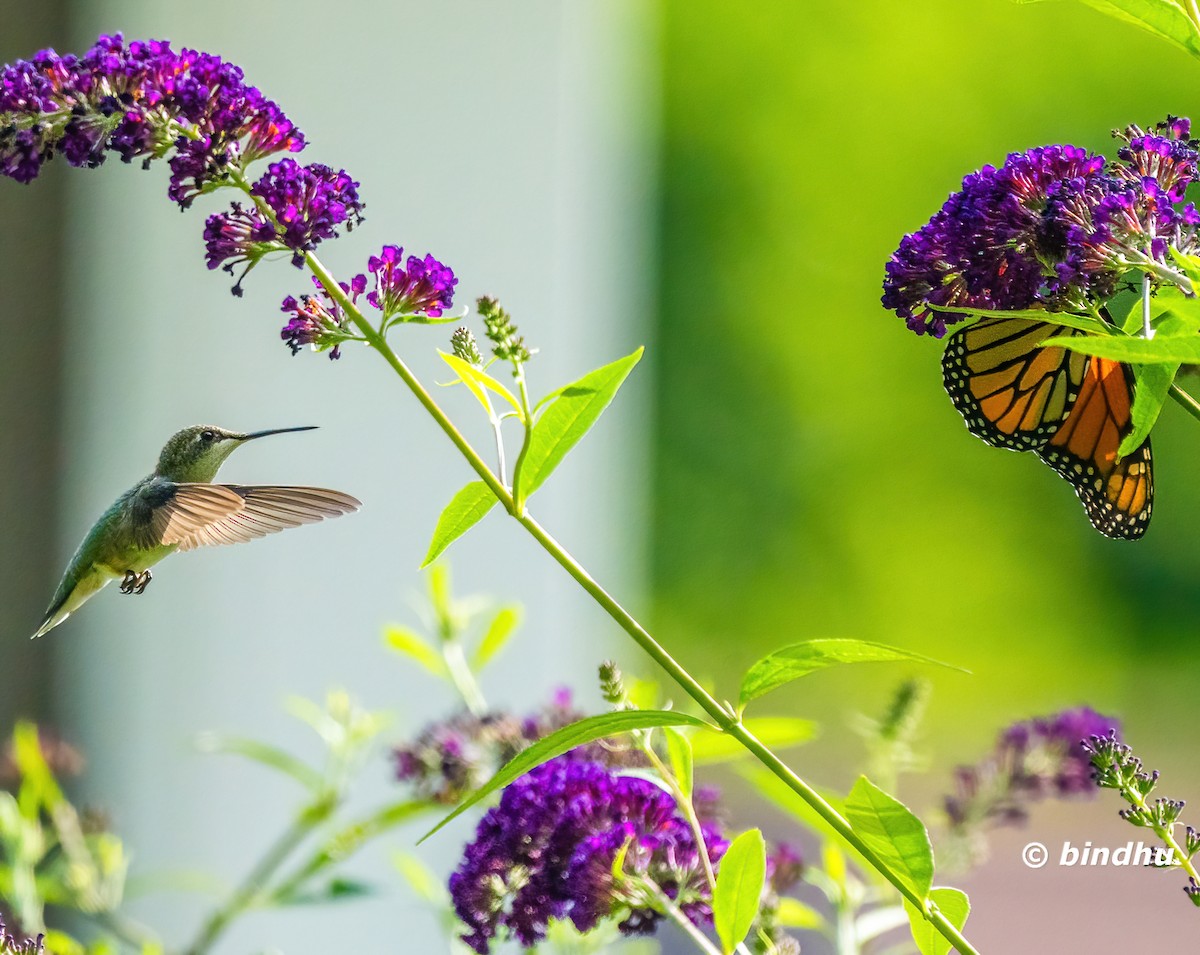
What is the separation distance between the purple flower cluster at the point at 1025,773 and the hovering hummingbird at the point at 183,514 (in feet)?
1.52

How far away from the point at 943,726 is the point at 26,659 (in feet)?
18.5

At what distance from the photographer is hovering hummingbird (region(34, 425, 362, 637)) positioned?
93 cm

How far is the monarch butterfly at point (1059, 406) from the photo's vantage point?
86cm

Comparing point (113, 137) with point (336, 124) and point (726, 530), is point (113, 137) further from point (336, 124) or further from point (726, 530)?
point (726, 530)

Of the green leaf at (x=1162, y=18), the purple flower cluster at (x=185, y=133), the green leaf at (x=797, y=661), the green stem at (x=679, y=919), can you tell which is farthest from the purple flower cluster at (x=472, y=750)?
the green leaf at (x=1162, y=18)

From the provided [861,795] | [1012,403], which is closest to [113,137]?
[861,795]

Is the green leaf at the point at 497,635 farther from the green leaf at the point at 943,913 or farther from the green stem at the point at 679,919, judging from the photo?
the green leaf at the point at 943,913

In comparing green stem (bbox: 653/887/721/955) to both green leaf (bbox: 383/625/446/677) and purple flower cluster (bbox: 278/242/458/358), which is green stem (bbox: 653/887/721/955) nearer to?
purple flower cluster (bbox: 278/242/458/358)

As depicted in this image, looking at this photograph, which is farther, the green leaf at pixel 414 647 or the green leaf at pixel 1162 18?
the green leaf at pixel 414 647

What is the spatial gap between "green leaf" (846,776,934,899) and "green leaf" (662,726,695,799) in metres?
0.13

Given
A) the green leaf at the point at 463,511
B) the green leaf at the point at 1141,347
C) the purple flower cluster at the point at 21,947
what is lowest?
the purple flower cluster at the point at 21,947

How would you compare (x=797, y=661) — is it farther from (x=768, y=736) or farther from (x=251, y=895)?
(x=251, y=895)

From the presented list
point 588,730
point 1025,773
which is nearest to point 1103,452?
point 1025,773

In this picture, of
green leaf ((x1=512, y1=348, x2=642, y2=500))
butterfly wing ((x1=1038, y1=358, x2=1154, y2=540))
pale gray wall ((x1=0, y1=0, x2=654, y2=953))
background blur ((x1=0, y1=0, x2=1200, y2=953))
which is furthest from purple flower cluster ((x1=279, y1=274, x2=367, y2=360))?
pale gray wall ((x1=0, y1=0, x2=654, y2=953))
